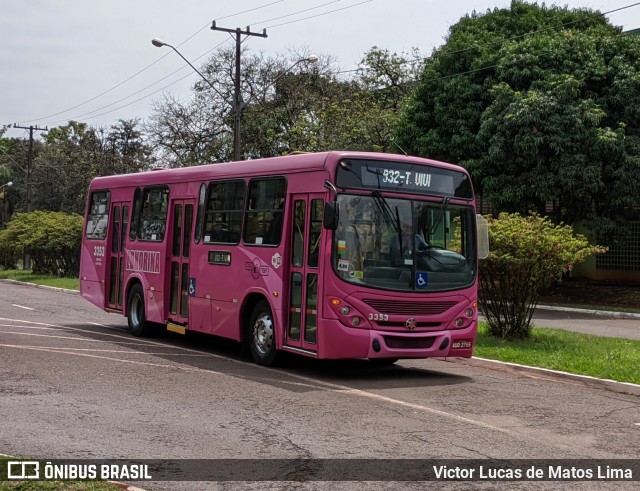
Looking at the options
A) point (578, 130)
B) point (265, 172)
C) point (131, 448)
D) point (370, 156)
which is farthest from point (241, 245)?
point (578, 130)

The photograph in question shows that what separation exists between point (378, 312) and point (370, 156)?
Answer: 212 centimetres

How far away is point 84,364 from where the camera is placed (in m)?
12.8

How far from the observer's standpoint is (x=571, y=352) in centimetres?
1498

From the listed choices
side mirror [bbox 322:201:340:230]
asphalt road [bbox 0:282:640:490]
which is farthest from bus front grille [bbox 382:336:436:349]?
side mirror [bbox 322:201:340:230]

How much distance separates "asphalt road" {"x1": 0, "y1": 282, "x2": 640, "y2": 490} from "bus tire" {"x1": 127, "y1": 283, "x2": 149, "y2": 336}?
7.39 feet

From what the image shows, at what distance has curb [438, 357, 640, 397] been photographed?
1201 cm

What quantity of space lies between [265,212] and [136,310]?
17.9 ft

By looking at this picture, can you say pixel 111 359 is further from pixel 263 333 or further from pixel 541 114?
pixel 541 114

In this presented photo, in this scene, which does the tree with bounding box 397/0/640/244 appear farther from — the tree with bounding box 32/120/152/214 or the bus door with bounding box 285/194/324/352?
the tree with bounding box 32/120/152/214

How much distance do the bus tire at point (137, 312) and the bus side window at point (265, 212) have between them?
4410 millimetres

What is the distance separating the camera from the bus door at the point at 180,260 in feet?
51.6

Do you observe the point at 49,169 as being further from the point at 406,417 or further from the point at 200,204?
the point at 406,417

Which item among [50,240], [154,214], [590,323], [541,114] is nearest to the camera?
[154,214]

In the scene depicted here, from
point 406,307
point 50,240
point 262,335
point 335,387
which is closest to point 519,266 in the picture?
point 406,307
